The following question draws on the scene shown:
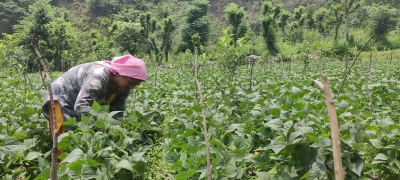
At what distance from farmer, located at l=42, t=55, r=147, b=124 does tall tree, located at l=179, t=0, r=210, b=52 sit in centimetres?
3802

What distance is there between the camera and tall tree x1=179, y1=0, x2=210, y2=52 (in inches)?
1638

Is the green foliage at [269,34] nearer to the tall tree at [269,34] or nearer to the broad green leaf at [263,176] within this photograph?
the tall tree at [269,34]

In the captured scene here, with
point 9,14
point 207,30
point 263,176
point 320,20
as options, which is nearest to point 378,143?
point 263,176

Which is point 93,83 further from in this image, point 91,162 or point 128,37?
point 128,37

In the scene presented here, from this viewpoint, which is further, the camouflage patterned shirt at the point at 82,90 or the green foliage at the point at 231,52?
the green foliage at the point at 231,52

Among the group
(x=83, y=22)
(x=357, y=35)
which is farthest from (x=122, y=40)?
(x=83, y=22)

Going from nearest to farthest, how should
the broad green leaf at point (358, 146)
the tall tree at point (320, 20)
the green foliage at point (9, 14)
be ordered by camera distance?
the broad green leaf at point (358, 146)
the tall tree at point (320, 20)
the green foliage at point (9, 14)

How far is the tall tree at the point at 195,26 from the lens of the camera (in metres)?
41.6

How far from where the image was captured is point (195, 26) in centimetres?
4206

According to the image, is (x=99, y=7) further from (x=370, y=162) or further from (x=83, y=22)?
(x=370, y=162)

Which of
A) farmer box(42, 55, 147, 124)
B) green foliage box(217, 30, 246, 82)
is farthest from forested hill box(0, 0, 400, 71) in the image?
farmer box(42, 55, 147, 124)

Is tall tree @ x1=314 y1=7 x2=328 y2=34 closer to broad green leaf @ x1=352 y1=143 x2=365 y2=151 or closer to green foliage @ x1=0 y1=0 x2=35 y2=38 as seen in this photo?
broad green leaf @ x1=352 y1=143 x2=365 y2=151

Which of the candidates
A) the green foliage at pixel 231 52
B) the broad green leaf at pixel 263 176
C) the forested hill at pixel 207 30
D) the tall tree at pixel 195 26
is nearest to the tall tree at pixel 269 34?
the forested hill at pixel 207 30

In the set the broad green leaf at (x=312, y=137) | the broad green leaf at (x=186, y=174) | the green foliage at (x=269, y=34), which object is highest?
the broad green leaf at (x=312, y=137)
